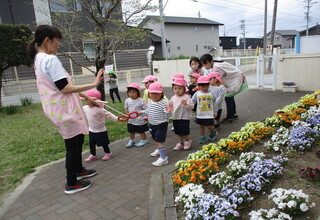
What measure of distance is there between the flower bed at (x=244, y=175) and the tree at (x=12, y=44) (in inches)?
333

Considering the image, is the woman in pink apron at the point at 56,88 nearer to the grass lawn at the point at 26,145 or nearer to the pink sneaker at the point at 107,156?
the pink sneaker at the point at 107,156

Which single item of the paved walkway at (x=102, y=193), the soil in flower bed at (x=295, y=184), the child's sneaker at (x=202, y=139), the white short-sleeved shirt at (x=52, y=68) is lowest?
the paved walkway at (x=102, y=193)

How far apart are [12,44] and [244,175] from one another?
1005cm

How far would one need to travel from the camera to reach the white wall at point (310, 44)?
745 inches

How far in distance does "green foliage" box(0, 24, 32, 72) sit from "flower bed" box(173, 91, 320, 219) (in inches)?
333

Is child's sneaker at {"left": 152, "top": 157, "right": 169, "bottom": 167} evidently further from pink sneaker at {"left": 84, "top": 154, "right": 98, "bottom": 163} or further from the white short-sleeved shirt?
the white short-sleeved shirt

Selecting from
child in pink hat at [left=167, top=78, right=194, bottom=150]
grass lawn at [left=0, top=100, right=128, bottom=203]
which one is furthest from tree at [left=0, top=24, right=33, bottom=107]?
child in pink hat at [left=167, top=78, right=194, bottom=150]

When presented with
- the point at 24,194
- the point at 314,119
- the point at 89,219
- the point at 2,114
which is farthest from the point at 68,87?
the point at 2,114

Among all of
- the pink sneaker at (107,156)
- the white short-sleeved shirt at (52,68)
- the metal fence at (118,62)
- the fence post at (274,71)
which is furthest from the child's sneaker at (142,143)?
the metal fence at (118,62)

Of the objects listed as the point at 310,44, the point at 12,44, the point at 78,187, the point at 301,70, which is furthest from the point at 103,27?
the point at 310,44

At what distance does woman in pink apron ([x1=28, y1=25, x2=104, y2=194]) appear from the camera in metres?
2.76

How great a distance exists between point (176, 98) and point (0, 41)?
27.3ft

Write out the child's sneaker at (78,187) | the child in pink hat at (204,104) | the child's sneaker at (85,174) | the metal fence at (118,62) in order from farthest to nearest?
the metal fence at (118,62) < the child in pink hat at (204,104) < the child's sneaker at (85,174) < the child's sneaker at (78,187)

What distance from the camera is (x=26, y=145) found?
5.62 m
